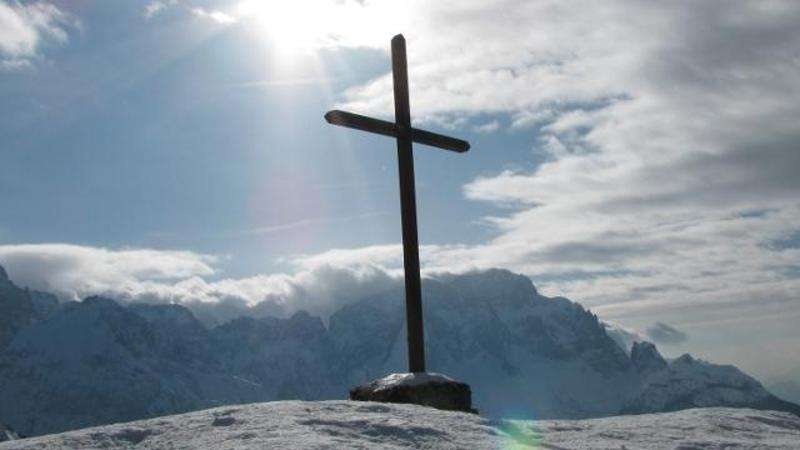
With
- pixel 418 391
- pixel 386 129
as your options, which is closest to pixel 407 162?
pixel 386 129

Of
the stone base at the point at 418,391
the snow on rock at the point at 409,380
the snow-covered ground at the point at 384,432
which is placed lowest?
the snow-covered ground at the point at 384,432

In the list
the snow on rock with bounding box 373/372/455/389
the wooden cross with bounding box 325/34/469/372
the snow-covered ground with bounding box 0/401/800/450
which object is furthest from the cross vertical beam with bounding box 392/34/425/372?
the snow-covered ground with bounding box 0/401/800/450

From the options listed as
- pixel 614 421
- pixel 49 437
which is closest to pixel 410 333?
pixel 614 421

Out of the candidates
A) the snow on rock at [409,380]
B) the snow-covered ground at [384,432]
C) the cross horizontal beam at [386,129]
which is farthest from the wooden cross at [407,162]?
the snow-covered ground at [384,432]

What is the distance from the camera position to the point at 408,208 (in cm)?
1238

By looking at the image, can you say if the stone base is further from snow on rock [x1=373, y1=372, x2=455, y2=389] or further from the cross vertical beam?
the cross vertical beam

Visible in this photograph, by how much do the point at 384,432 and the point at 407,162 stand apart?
6.73m

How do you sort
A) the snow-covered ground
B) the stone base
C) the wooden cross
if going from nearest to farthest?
the snow-covered ground < the stone base < the wooden cross

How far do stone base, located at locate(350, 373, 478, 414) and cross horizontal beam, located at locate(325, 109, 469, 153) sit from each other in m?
3.75

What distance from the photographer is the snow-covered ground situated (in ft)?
19.8

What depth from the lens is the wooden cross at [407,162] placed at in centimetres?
1198

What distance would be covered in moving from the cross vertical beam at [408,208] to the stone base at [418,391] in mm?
1299

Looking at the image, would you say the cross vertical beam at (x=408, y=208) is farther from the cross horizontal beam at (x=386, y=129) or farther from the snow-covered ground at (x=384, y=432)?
the snow-covered ground at (x=384, y=432)

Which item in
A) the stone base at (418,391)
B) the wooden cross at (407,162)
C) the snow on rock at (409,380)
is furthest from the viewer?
the wooden cross at (407,162)
